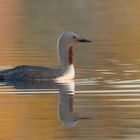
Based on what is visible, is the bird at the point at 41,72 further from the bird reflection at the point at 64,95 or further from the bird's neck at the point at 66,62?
the bird reflection at the point at 64,95

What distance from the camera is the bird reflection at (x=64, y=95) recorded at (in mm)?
10359

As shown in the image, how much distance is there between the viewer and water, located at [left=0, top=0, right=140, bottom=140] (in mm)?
9672

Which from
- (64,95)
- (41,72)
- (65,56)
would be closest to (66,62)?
(65,56)

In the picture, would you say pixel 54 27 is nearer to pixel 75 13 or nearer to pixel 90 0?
pixel 75 13

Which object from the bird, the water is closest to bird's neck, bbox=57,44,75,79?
the bird

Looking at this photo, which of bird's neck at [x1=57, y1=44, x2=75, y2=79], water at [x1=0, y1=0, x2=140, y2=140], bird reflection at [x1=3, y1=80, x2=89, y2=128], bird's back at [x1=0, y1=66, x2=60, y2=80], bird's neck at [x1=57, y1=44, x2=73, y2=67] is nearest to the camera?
water at [x1=0, y1=0, x2=140, y2=140]

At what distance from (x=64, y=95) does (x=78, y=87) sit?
698 mm

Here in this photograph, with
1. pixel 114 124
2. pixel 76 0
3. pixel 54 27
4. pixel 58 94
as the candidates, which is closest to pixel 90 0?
pixel 76 0

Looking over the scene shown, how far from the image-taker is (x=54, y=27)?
889 inches

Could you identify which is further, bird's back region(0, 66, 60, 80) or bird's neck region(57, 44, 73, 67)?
bird's neck region(57, 44, 73, 67)

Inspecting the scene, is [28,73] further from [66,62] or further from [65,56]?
[65,56]

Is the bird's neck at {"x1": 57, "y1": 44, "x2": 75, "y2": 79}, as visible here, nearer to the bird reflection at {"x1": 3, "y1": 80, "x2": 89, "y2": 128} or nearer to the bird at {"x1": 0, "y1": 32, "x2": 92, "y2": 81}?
the bird at {"x1": 0, "y1": 32, "x2": 92, "y2": 81}

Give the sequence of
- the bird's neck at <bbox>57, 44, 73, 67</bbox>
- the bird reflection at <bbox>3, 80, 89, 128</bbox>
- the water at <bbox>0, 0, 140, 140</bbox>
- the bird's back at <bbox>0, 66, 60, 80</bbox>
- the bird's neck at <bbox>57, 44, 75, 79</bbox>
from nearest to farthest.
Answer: the water at <bbox>0, 0, 140, 140</bbox> → the bird reflection at <bbox>3, 80, 89, 128</bbox> → the bird's back at <bbox>0, 66, 60, 80</bbox> → the bird's neck at <bbox>57, 44, 75, 79</bbox> → the bird's neck at <bbox>57, 44, 73, 67</bbox>

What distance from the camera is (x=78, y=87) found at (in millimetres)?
12648
